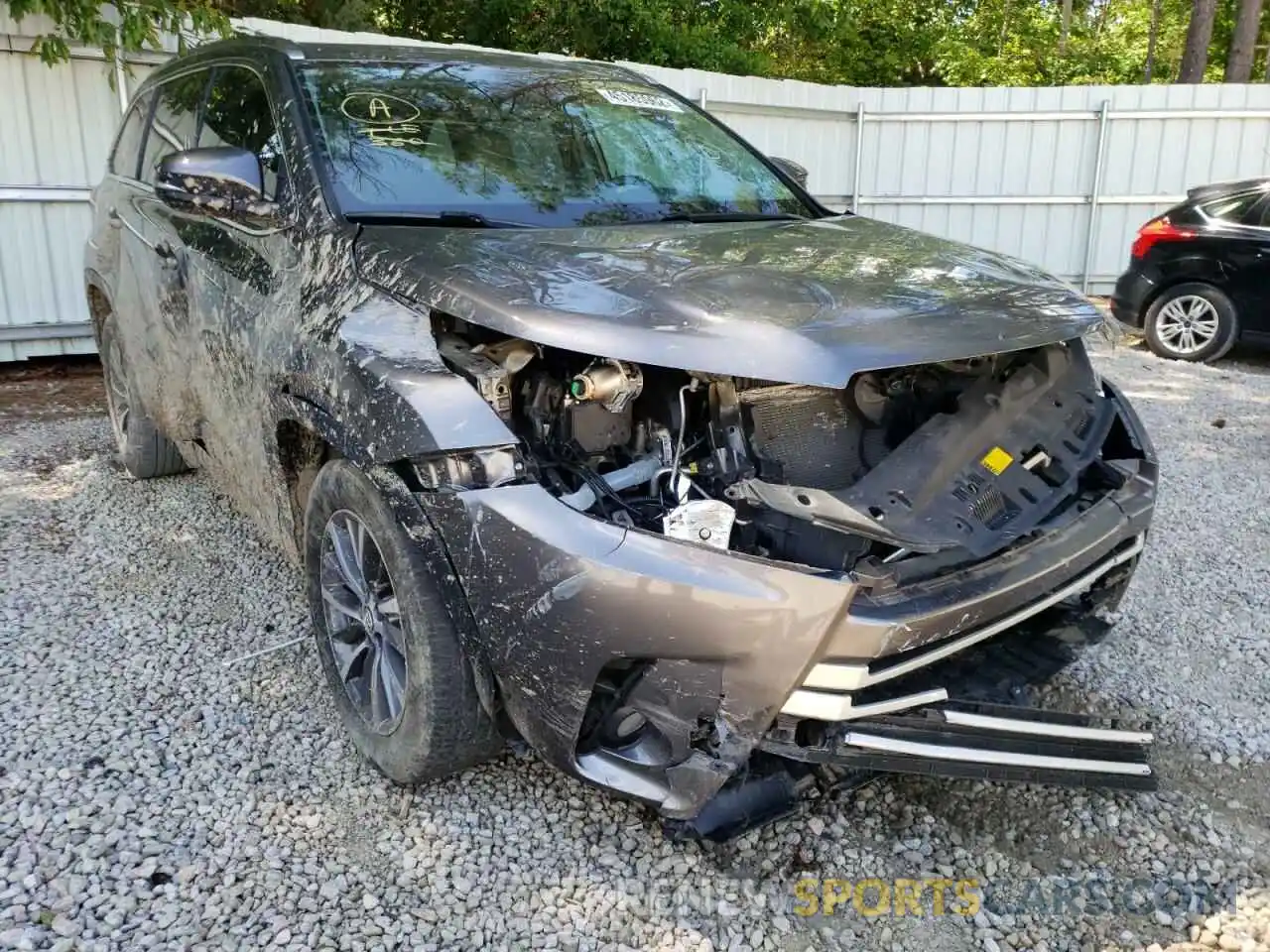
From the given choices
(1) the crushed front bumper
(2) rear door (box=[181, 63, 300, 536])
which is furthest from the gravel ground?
(2) rear door (box=[181, 63, 300, 536])

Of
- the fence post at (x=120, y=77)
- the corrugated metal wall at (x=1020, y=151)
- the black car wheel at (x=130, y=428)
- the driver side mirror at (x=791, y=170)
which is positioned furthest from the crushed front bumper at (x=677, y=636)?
the corrugated metal wall at (x=1020, y=151)

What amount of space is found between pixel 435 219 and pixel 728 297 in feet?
3.38

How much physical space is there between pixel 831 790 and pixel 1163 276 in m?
7.62

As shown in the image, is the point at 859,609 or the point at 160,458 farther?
the point at 160,458

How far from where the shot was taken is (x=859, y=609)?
6.96 ft

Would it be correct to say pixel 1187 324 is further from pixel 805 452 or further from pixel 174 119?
pixel 174 119

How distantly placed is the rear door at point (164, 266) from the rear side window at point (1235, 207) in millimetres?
7827

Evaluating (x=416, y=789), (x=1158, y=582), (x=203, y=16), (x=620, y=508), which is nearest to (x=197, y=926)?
(x=416, y=789)

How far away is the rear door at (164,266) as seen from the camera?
12.5ft

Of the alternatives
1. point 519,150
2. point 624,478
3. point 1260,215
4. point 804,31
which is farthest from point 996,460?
point 804,31

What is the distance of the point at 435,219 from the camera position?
2980 mm

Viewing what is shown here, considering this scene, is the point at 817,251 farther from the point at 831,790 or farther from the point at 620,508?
the point at 831,790

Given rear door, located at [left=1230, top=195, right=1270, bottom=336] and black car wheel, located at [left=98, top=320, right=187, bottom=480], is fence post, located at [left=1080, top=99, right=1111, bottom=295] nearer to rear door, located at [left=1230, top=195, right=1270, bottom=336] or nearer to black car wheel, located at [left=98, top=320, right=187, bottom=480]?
rear door, located at [left=1230, top=195, right=1270, bottom=336]

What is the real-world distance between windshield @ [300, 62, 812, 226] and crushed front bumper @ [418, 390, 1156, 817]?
119 centimetres
